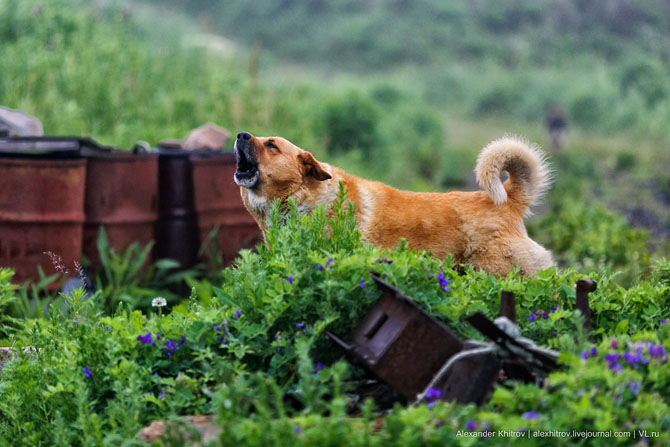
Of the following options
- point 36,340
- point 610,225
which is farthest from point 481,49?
point 36,340

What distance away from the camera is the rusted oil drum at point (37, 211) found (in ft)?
19.5

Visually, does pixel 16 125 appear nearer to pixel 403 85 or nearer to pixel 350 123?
pixel 350 123

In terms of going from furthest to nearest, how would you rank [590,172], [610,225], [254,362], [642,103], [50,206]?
[642,103] → [590,172] → [610,225] → [50,206] → [254,362]

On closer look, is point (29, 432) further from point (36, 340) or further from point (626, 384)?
point (626, 384)

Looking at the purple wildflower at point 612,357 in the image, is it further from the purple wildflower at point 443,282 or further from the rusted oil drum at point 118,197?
the rusted oil drum at point 118,197

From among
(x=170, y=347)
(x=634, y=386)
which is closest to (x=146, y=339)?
(x=170, y=347)

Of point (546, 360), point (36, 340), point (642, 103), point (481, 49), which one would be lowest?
point (36, 340)

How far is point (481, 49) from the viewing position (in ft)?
102

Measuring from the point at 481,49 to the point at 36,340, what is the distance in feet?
95.1

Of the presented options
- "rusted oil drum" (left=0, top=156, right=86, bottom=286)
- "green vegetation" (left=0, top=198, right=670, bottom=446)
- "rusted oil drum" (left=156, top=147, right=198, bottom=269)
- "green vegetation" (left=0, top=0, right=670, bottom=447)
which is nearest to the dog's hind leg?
"green vegetation" (left=0, top=0, right=670, bottom=447)

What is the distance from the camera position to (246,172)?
4.76 meters

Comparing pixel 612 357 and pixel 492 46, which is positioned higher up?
pixel 492 46

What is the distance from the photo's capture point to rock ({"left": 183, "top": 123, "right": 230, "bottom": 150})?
24.3 ft

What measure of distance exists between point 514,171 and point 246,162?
1.57 metres
